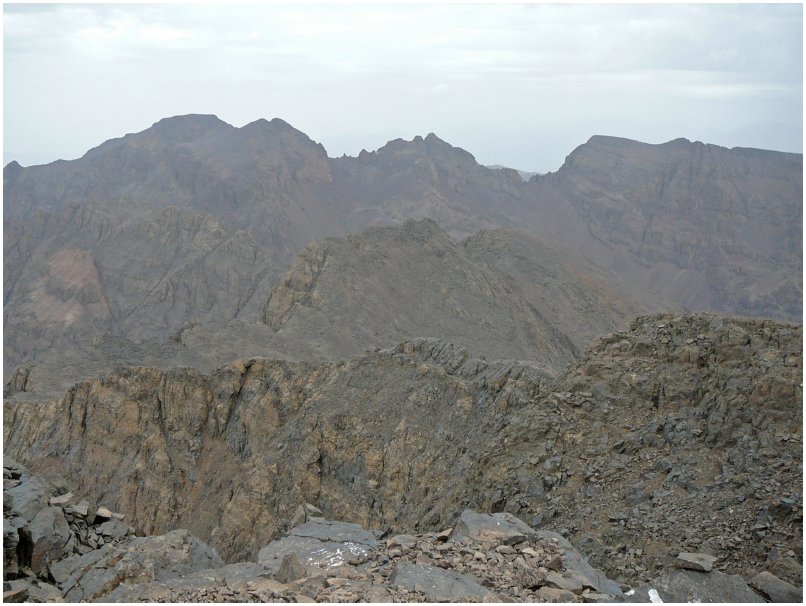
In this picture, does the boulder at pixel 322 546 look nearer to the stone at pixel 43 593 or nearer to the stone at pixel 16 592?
the stone at pixel 43 593

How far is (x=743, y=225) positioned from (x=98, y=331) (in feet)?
354

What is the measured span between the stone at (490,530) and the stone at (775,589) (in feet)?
12.1

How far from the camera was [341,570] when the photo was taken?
12352 mm

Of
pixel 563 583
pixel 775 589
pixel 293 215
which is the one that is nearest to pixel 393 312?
pixel 775 589

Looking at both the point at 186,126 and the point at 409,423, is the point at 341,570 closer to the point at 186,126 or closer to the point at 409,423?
the point at 409,423

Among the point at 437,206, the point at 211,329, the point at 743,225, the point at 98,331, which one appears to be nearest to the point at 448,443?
the point at 211,329

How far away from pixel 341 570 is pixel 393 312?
45.8 metres

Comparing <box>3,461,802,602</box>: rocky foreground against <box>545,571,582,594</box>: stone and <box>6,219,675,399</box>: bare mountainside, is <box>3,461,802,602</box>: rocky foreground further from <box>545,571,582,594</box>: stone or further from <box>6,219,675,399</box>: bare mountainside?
<box>6,219,675,399</box>: bare mountainside

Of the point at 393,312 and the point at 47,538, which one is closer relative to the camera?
the point at 47,538

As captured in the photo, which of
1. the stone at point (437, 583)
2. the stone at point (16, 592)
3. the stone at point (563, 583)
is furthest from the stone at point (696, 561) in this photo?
the stone at point (16, 592)

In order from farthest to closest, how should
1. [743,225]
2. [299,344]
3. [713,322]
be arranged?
[743,225] < [299,344] < [713,322]

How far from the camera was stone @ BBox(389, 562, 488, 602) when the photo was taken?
11.1 m

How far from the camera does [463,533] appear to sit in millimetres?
13344

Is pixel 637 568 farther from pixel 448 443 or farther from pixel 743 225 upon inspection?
pixel 743 225
